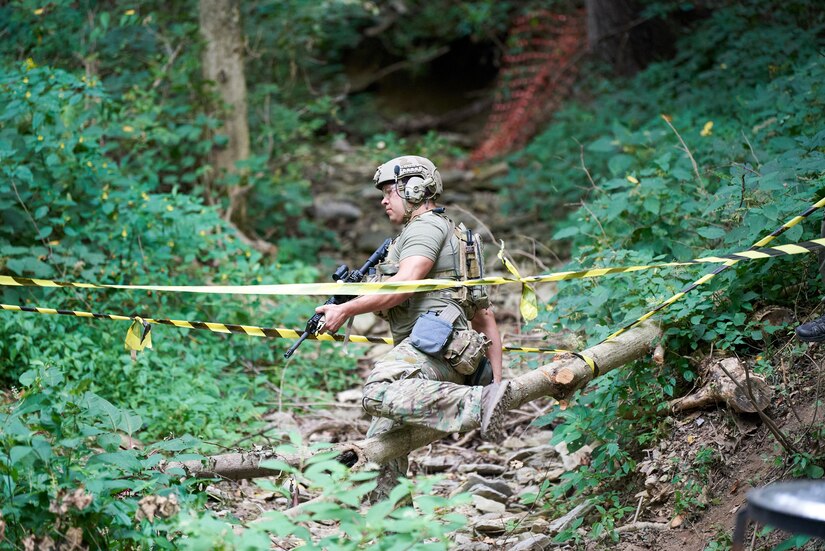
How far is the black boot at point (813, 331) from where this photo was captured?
13.4ft

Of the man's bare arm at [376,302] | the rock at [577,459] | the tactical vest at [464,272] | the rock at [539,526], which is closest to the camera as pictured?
the man's bare arm at [376,302]

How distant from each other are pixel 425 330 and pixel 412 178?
36.5 inches

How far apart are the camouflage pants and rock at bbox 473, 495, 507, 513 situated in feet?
4.37

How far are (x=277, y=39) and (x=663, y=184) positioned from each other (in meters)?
7.04

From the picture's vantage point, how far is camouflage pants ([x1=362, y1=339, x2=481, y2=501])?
13.3ft

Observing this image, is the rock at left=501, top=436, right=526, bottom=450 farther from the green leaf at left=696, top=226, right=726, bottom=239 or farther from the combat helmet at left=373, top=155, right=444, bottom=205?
the combat helmet at left=373, top=155, right=444, bottom=205

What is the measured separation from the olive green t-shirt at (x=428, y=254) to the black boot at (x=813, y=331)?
178cm

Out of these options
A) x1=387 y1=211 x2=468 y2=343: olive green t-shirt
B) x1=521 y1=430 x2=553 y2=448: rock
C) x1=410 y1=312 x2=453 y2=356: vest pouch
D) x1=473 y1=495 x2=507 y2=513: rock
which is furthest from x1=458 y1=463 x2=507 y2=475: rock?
x1=410 y1=312 x2=453 y2=356: vest pouch

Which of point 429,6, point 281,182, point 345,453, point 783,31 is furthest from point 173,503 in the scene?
point 429,6

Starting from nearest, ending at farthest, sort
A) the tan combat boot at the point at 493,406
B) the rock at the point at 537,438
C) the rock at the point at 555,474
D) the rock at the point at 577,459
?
the tan combat boot at the point at 493,406, the rock at the point at 577,459, the rock at the point at 555,474, the rock at the point at 537,438

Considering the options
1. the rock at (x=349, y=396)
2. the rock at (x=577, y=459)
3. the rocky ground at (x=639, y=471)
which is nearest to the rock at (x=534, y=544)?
the rocky ground at (x=639, y=471)

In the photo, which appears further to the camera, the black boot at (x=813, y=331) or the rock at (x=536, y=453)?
the rock at (x=536, y=453)

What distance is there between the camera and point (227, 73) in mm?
9602

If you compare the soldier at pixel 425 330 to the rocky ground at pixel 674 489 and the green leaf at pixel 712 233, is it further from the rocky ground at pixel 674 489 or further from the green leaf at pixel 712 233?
the green leaf at pixel 712 233
